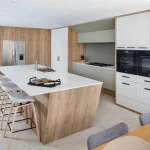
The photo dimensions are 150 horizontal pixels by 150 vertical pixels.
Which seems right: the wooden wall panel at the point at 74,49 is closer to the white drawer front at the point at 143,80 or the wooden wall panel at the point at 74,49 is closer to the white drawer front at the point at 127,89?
the white drawer front at the point at 127,89

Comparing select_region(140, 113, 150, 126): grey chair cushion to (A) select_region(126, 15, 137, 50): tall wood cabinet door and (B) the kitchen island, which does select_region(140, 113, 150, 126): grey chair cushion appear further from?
(A) select_region(126, 15, 137, 50): tall wood cabinet door

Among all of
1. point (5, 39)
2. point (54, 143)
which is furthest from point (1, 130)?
point (5, 39)

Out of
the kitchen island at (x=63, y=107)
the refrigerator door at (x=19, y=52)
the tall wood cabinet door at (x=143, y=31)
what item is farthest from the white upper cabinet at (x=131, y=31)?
the refrigerator door at (x=19, y=52)

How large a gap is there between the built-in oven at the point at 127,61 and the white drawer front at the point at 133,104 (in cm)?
69

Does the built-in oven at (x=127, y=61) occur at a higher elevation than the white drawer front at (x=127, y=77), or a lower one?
higher

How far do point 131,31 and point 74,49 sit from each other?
9.60 feet

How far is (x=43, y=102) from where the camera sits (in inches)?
102

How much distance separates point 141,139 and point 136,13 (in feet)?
10.3

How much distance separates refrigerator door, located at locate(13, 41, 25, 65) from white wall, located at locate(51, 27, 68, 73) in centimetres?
127

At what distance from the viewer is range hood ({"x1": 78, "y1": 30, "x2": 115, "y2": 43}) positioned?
5.00m

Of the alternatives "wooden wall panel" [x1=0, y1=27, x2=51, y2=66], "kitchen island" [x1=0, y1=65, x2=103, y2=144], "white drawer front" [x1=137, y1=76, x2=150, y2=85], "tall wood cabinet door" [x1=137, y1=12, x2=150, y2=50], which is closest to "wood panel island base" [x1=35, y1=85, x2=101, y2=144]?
"kitchen island" [x1=0, y1=65, x2=103, y2=144]

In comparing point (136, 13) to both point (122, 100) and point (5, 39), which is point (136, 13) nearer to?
point (122, 100)

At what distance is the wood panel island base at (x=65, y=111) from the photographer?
8.30 ft

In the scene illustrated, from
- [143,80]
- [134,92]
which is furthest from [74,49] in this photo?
[143,80]
